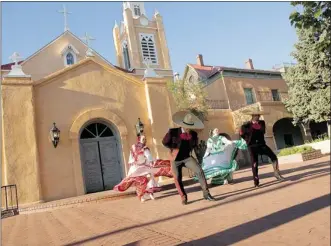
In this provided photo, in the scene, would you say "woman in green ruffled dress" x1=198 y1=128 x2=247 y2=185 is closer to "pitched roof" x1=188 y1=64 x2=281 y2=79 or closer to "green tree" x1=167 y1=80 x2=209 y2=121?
"green tree" x1=167 y1=80 x2=209 y2=121

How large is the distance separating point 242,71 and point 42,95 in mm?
Result: 18165

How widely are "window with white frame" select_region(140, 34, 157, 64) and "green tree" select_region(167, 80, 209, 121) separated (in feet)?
26.7

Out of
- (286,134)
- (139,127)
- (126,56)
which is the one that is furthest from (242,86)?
(139,127)

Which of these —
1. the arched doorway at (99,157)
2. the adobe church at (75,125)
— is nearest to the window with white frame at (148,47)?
the adobe church at (75,125)

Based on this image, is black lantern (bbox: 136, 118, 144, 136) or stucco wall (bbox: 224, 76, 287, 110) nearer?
black lantern (bbox: 136, 118, 144, 136)

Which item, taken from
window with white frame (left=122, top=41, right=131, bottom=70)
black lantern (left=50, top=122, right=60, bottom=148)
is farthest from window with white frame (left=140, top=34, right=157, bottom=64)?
black lantern (left=50, top=122, right=60, bottom=148)

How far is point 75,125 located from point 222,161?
227 inches

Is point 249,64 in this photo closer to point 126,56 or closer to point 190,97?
point 126,56

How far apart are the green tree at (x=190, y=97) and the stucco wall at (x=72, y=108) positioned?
18.1 ft

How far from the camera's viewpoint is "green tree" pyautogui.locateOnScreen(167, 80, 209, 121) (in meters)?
17.8

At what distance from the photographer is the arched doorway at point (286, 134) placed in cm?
2409

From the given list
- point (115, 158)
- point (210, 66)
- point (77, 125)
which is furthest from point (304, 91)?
point (77, 125)

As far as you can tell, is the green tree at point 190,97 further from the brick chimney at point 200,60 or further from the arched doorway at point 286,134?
the brick chimney at point 200,60

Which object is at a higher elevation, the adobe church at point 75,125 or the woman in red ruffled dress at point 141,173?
the adobe church at point 75,125
